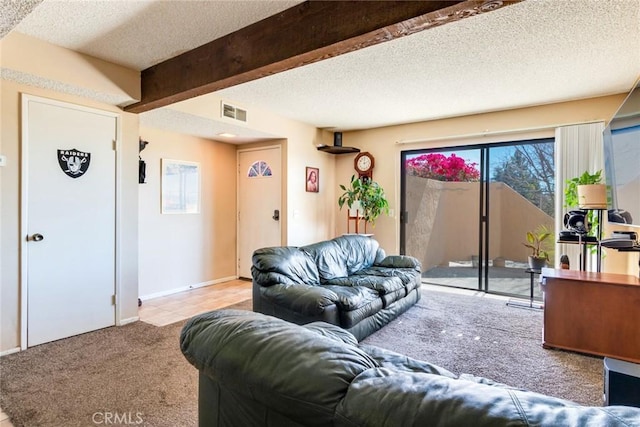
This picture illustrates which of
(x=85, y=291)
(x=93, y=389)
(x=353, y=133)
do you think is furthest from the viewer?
(x=353, y=133)

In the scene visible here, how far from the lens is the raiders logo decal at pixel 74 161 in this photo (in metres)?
2.95

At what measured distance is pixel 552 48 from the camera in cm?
270

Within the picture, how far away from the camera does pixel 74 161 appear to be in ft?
9.89

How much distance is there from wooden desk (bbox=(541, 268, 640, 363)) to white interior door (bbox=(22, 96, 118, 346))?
13.3ft

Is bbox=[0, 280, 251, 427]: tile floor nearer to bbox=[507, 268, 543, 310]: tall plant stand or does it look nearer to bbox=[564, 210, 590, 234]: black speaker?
bbox=[507, 268, 543, 310]: tall plant stand

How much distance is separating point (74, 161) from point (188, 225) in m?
1.95

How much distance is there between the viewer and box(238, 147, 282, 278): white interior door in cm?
506

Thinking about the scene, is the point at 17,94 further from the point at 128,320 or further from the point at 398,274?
the point at 398,274

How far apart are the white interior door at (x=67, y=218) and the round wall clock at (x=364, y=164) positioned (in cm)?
353

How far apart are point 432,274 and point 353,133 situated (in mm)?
2655

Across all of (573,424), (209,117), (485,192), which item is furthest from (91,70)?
(485,192)

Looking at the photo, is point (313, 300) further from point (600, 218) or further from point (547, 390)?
point (600, 218)

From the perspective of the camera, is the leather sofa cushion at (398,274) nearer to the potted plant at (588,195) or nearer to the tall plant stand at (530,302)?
the tall plant stand at (530,302)

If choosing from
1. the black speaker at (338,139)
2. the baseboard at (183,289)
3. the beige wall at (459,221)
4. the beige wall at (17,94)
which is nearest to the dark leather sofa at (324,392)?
the beige wall at (17,94)
